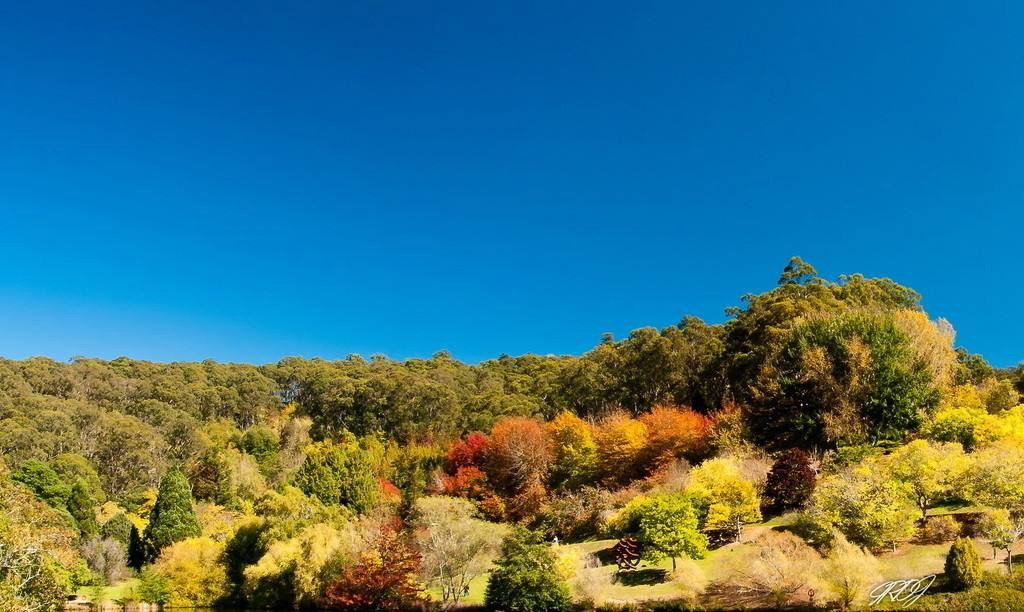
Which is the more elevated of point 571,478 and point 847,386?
point 847,386

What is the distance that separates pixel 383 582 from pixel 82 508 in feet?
87.9

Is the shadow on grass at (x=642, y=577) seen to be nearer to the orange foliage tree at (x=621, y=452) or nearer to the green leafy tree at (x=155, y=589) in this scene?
the orange foliage tree at (x=621, y=452)

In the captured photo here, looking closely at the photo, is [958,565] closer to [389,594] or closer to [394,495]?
[389,594]

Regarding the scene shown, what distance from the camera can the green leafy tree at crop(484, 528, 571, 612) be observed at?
22297mm

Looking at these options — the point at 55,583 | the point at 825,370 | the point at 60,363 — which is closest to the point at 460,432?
the point at 825,370

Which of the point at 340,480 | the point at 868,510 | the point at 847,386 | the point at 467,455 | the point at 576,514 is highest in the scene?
the point at 847,386

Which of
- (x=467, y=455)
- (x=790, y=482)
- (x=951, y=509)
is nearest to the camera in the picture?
(x=951, y=509)

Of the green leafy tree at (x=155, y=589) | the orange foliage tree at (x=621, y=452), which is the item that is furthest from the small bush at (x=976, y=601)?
the green leafy tree at (x=155, y=589)

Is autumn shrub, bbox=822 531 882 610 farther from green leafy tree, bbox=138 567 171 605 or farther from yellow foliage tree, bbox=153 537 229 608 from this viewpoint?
green leafy tree, bbox=138 567 171 605

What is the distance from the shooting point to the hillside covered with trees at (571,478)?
21.3m

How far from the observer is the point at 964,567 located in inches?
688

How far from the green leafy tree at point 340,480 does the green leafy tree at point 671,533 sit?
21810 mm

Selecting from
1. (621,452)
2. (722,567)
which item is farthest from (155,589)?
(722,567)

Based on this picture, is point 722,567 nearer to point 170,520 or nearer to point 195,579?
point 195,579
